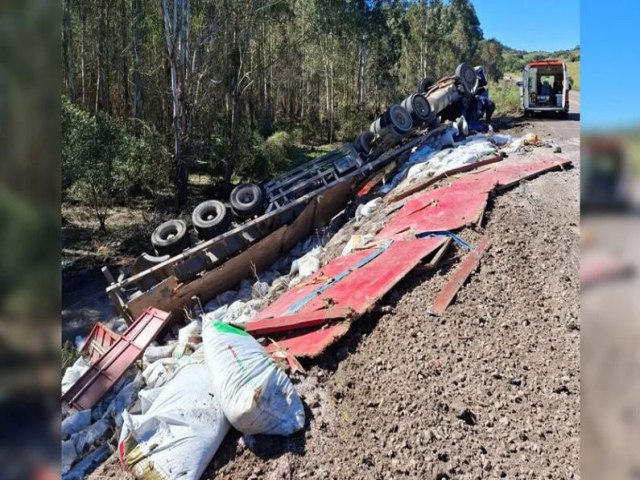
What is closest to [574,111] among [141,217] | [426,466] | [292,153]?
[292,153]

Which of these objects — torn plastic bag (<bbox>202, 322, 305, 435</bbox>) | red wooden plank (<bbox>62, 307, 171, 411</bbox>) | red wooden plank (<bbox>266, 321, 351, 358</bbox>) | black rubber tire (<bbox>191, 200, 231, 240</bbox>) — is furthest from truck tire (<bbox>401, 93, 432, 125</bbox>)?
torn plastic bag (<bbox>202, 322, 305, 435</bbox>)

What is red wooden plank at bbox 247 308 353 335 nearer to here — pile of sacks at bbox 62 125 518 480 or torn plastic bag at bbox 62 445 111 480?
pile of sacks at bbox 62 125 518 480

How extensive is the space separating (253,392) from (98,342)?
3801 mm

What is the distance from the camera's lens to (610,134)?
0.94 meters

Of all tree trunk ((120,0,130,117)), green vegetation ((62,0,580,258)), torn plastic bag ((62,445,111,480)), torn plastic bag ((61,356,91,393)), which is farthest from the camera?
tree trunk ((120,0,130,117))

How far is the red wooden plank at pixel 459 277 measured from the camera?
201 inches

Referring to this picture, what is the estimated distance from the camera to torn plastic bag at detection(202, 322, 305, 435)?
384cm

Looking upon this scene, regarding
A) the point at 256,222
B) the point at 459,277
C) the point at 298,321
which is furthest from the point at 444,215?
the point at 256,222

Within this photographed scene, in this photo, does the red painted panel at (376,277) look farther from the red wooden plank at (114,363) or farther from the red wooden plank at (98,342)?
the red wooden plank at (98,342)

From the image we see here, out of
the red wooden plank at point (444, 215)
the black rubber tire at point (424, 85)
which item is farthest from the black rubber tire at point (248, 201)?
the black rubber tire at point (424, 85)

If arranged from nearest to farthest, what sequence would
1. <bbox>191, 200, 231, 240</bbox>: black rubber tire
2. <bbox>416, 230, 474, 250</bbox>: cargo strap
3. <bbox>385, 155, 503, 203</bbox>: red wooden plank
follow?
<bbox>416, 230, 474, 250</bbox>: cargo strap
<bbox>385, 155, 503, 203</bbox>: red wooden plank
<bbox>191, 200, 231, 240</bbox>: black rubber tire

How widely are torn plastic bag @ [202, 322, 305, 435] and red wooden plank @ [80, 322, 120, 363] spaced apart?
2.80 m

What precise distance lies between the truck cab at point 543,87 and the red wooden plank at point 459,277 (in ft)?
40.5

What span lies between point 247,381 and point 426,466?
1.44 meters
